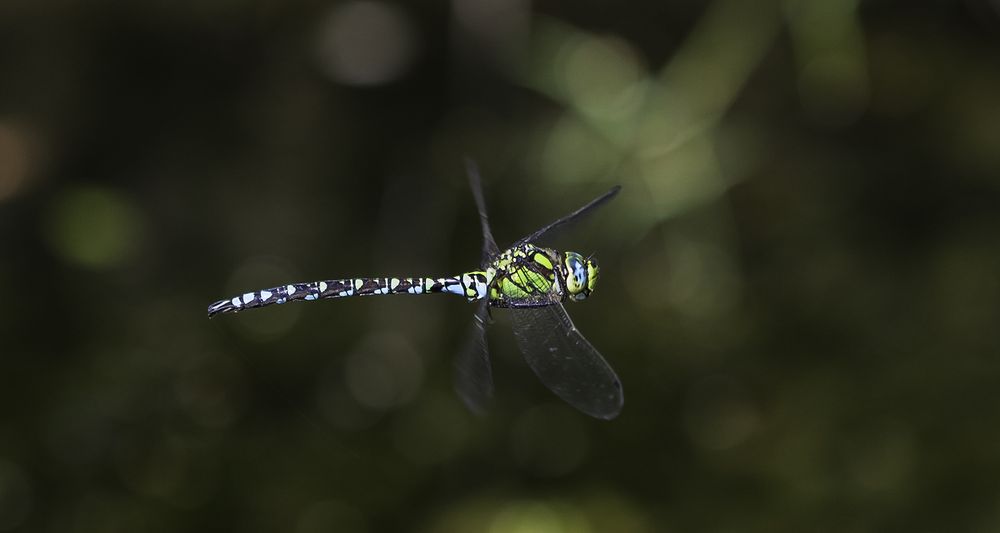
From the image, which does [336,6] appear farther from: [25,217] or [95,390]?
[95,390]

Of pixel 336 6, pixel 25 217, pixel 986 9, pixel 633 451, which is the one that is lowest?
pixel 633 451

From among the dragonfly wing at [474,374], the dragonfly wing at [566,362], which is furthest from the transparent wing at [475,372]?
the dragonfly wing at [566,362]

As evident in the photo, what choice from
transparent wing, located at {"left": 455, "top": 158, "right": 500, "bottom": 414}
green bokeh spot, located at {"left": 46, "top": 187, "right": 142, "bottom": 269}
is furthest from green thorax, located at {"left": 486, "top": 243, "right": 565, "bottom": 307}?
green bokeh spot, located at {"left": 46, "top": 187, "right": 142, "bottom": 269}

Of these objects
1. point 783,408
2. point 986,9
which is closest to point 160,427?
point 783,408

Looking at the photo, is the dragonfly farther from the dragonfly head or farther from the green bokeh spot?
the green bokeh spot

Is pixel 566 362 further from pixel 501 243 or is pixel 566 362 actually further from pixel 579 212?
pixel 501 243

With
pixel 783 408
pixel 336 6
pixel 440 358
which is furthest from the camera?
pixel 336 6

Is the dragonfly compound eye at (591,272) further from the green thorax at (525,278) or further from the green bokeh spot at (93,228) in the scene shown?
the green bokeh spot at (93,228)
